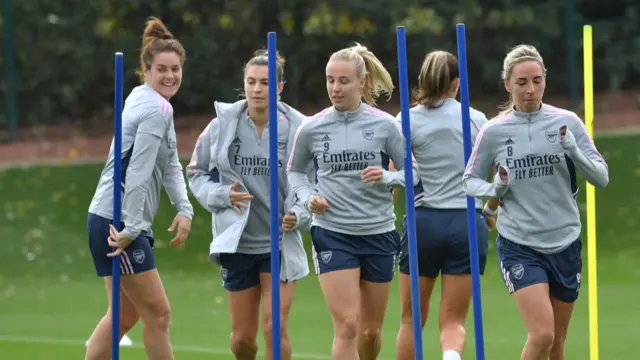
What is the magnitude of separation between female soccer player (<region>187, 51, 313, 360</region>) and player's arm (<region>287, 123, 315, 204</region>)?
0.60 feet

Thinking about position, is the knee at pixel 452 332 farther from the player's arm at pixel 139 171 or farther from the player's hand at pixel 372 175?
the player's arm at pixel 139 171

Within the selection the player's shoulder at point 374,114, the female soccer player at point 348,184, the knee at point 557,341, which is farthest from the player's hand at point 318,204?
the knee at point 557,341

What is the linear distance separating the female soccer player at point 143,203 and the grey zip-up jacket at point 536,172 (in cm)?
170

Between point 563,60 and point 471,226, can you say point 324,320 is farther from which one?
point 563,60

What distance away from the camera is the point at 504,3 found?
19.7 meters

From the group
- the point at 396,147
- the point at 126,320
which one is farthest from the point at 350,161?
the point at 126,320

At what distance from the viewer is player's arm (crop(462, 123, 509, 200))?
7.29 metres

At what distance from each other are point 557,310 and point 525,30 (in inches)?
481

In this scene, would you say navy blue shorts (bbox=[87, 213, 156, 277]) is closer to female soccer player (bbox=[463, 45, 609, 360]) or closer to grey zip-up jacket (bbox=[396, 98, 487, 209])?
grey zip-up jacket (bbox=[396, 98, 487, 209])

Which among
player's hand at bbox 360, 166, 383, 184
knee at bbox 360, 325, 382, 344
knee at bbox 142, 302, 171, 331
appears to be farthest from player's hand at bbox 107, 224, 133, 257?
knee at bbox 360, 325, 382, 344

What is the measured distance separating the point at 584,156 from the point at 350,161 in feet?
4.36

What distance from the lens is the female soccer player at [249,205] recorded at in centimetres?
814

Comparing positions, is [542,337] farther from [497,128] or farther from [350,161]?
[350,161]

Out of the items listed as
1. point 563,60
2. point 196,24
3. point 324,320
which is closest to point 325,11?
point 196,24
